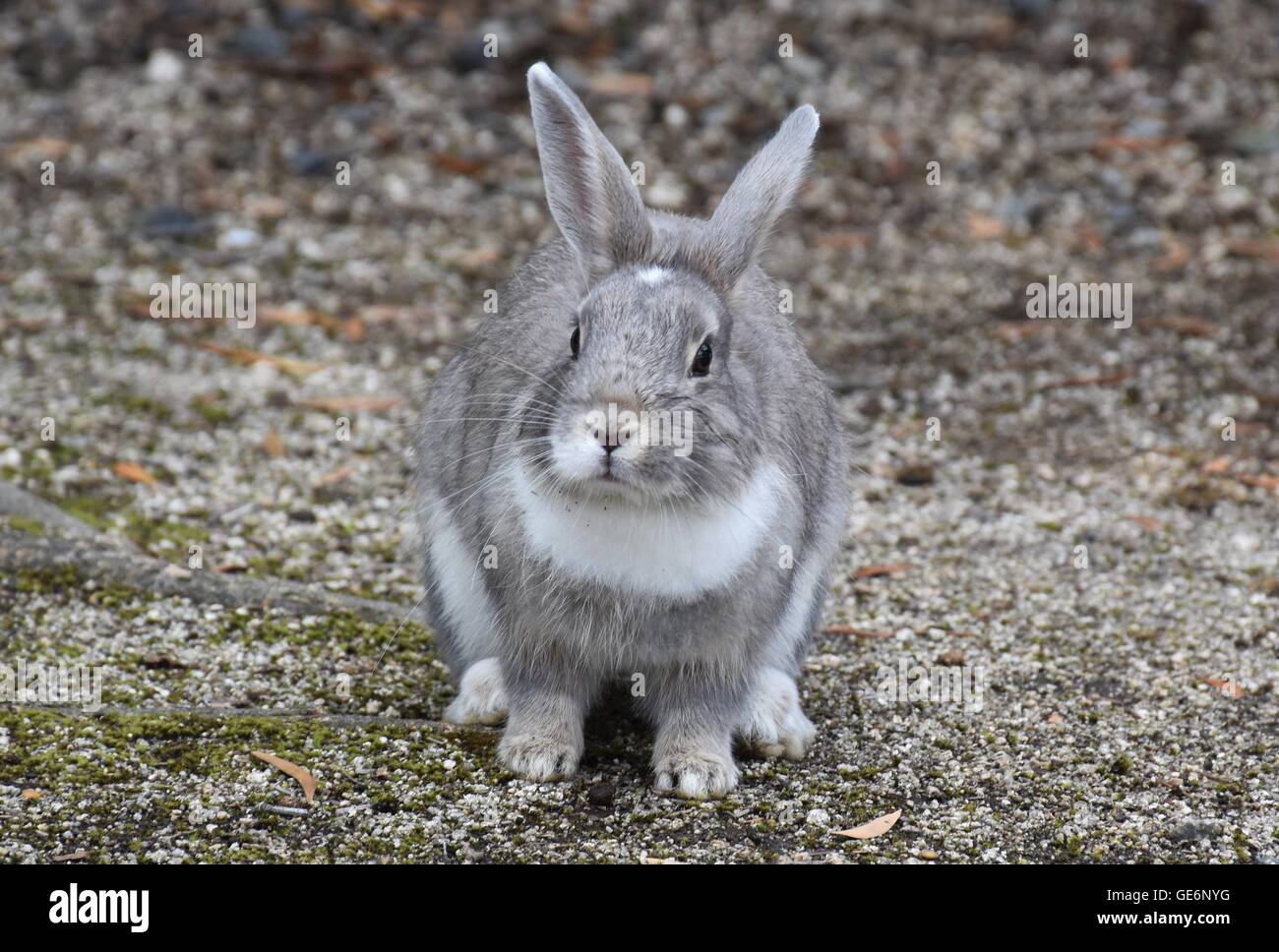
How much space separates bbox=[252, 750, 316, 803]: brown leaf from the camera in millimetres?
4996

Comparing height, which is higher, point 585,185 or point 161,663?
point 585,185

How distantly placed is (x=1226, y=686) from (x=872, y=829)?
184 centimetres

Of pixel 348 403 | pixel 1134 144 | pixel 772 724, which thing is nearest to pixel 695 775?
pixel 772 724

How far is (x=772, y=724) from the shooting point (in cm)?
549

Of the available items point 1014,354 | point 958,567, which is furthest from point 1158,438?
point 958,567

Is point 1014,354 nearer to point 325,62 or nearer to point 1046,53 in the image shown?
point 1046,53

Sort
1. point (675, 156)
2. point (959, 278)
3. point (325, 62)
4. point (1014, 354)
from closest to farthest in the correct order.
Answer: point (1014, 354)
point (959, 278)
point (675, 156)
point (325, 62)

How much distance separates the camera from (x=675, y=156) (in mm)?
11094

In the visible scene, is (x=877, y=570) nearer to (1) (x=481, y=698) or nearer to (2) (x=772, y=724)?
(2) (x=772, y=724)

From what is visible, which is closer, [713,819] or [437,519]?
[713,819]

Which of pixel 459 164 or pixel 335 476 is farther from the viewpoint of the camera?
pixel 459 164

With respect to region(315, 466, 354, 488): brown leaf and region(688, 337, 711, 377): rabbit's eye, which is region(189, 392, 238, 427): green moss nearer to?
region(315, 466, 354, 488): brown leaf

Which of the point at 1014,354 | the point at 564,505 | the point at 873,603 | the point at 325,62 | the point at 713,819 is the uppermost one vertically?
the point at 325,62

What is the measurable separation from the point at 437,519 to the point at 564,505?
1.19 m
